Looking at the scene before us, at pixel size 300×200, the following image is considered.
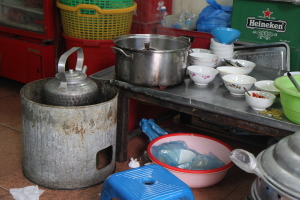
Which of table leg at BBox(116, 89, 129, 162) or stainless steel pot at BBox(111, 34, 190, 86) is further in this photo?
table leg at BBox(116, 89, 129, 162)

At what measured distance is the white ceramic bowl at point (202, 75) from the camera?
7.92 feet

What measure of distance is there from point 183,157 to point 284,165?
1.15 meters

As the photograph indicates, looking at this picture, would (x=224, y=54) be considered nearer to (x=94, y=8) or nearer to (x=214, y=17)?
(x=214, y=17)

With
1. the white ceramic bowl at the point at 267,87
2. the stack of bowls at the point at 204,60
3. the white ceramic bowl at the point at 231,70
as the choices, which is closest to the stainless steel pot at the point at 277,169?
the white ceramic bowl at the point at 267,87

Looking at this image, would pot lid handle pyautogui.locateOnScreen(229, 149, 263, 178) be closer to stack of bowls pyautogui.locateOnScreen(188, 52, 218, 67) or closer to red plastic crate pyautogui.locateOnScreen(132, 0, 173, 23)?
stack of bowls pyautogui.locateOnScreen(188, 52, 218, 67)

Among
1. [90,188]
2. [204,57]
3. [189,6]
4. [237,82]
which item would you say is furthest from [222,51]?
[90,188]

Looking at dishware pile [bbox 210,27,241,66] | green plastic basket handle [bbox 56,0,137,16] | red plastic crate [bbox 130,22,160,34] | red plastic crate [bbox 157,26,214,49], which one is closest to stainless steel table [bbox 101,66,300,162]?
dishware pile [bbox 210,27,241,66]

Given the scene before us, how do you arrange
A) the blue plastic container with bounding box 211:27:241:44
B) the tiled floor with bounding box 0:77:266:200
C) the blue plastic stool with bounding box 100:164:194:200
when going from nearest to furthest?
the blue plastic stool with bounding box 100:164:194:200
the tiled floor with bounding box 0:77:266:200
the blue plastic container with bounding box 211:27:241:44

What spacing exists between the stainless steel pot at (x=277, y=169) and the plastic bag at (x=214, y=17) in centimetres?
184

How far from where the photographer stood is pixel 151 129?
9.72 feet

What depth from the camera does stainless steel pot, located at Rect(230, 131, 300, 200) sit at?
149 centimetres

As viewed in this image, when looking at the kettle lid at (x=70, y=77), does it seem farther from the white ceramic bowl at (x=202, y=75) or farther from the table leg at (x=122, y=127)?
the white ceramic bowl at (x=202, y=75)

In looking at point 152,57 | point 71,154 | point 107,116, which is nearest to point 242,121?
point 152,57

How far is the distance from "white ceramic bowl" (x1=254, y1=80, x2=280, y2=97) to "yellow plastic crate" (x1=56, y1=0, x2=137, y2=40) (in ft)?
4.45
